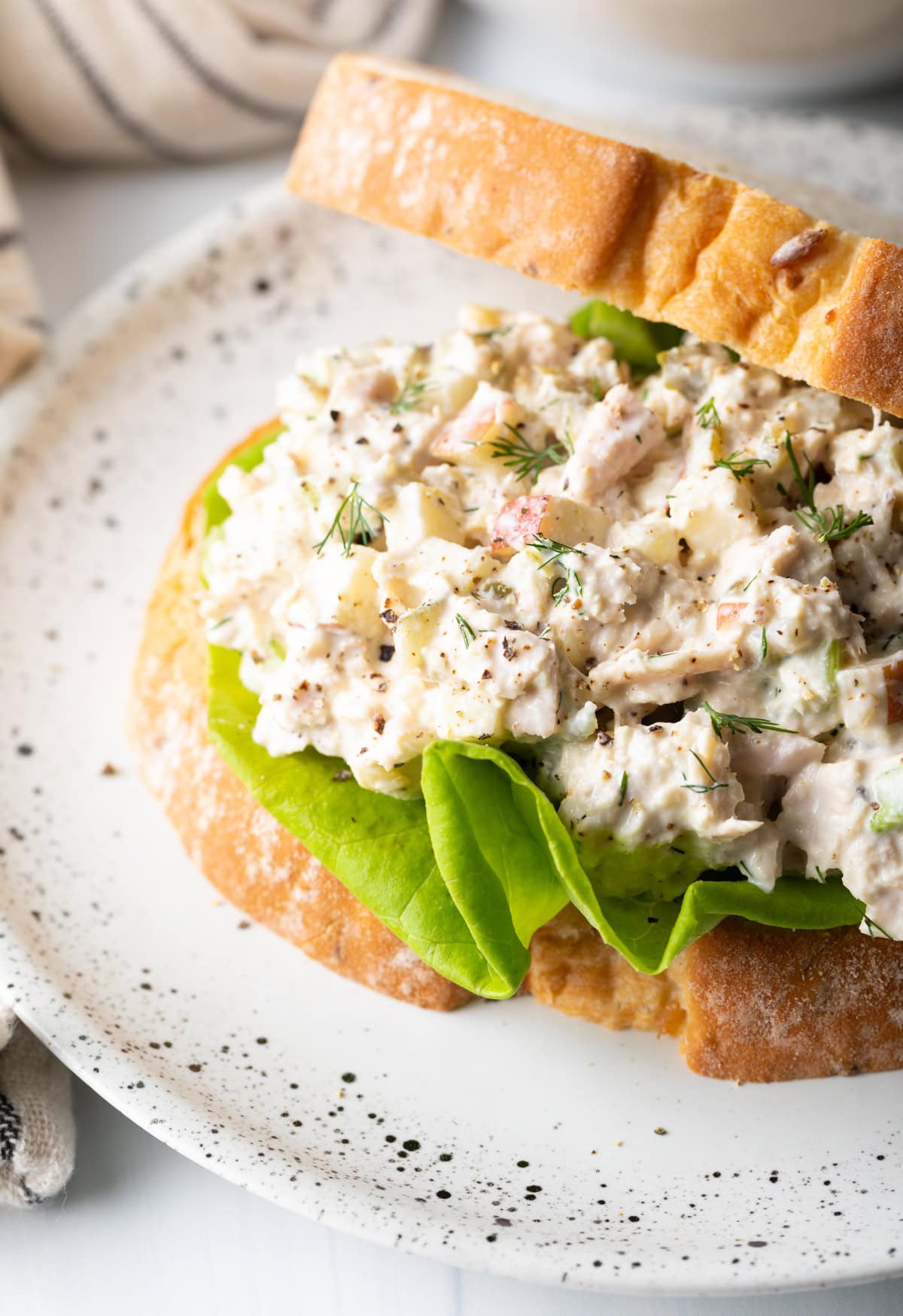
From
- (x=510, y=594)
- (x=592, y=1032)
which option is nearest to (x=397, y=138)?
(x=510, y=594)

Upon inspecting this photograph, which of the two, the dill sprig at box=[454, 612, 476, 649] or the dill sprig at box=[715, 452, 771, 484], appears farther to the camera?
the dill sprig at box=[715, 452, 771, 484]

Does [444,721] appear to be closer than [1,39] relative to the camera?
Yes

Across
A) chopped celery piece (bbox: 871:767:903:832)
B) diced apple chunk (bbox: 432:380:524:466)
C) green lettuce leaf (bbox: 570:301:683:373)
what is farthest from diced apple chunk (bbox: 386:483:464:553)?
chopped celery piece (bbox: 871:767:903:832)

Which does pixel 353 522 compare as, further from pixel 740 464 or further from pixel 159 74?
pixel 159 74

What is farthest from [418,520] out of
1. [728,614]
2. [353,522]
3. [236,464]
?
[236,464]

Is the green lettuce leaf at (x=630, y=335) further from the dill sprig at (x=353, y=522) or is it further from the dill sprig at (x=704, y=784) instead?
the dill sprig at (x=704, y=784)

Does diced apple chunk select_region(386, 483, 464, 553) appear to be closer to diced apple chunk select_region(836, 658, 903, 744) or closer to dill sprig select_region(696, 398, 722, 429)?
dill sprig select_region(696, 398, 722, 429)

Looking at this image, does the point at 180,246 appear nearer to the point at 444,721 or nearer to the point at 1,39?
the point at 1,39
